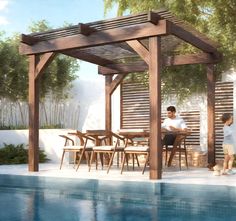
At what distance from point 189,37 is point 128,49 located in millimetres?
1795

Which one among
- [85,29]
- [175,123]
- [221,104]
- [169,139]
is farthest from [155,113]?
[221,104]

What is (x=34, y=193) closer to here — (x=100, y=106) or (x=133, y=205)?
(x=133, y=205)

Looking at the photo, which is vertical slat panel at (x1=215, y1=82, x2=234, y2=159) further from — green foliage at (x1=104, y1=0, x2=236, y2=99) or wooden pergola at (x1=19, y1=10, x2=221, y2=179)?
wooden pergola at (x1=19, y1=10, x2=221, y2=179)

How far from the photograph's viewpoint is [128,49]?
928 cm

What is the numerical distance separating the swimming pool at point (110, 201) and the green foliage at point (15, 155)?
3.04 metres

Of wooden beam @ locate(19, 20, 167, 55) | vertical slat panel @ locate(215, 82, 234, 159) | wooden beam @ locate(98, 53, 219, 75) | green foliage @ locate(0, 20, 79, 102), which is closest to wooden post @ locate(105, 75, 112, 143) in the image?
wooden beam @ locate(98, 53, 219, 75)

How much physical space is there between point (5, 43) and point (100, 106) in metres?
3.42

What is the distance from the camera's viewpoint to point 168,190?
21.0ft

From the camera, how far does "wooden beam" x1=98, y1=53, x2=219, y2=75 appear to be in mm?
9219

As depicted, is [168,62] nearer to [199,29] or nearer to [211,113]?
[211,113]

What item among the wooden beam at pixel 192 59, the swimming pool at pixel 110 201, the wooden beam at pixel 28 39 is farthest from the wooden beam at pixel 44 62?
the wooden beam at pixel 192 59

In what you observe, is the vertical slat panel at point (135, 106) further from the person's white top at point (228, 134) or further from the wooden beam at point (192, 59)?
the person's white top at point (228, 134)

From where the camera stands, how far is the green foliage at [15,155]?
10.8m

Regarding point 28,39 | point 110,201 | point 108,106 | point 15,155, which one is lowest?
point 110,201
